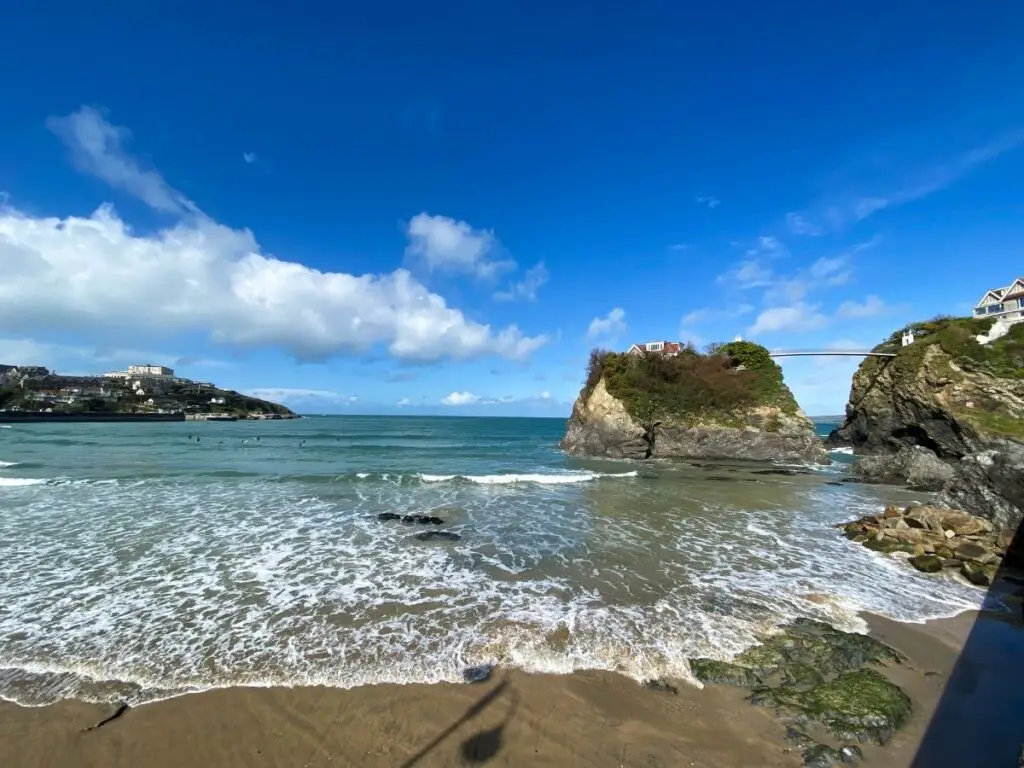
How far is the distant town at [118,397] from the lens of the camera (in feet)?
353

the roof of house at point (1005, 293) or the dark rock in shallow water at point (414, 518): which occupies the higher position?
the roof of house at point (1005, 293)

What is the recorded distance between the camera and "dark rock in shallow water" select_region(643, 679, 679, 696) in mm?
5929

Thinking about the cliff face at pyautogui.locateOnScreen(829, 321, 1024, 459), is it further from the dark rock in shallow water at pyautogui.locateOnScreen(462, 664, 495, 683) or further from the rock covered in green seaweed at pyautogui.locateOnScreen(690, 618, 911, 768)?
the dark rock in shallow water at pyautogui.locateOnScreen(462, 664, 495, 683)

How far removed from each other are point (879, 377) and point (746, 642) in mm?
44906

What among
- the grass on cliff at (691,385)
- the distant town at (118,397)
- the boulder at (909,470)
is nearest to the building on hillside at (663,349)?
the grass on cliff at (691,385)

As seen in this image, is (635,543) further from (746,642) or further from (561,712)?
(561,712)

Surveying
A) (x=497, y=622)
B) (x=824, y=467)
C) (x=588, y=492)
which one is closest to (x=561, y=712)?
(x=497, y=622)

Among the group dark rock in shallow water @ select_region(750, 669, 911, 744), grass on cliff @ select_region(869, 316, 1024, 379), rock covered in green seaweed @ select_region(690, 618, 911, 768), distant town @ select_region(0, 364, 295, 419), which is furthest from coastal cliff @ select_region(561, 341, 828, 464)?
distant town @ select_region(0, 364, 295, 419)

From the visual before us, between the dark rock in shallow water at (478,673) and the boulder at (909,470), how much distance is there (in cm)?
2811

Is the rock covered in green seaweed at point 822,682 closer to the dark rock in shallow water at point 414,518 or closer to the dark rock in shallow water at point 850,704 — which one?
the dark rock in shallow water at point 850,704

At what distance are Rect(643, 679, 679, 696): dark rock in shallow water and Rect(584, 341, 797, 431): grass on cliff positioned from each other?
1431 inches

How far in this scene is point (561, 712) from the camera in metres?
5.47

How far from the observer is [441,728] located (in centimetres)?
514

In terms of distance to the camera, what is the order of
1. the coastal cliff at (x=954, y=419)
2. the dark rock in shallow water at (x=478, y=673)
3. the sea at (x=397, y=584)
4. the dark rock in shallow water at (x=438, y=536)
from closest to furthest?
the dark rock in shallow water at (x=478, y=673) < the sea at (x=397, y=584) < the dark rock in shallow water at (x=438, y=536) < the coastal cliff at (x=954, y=419)
